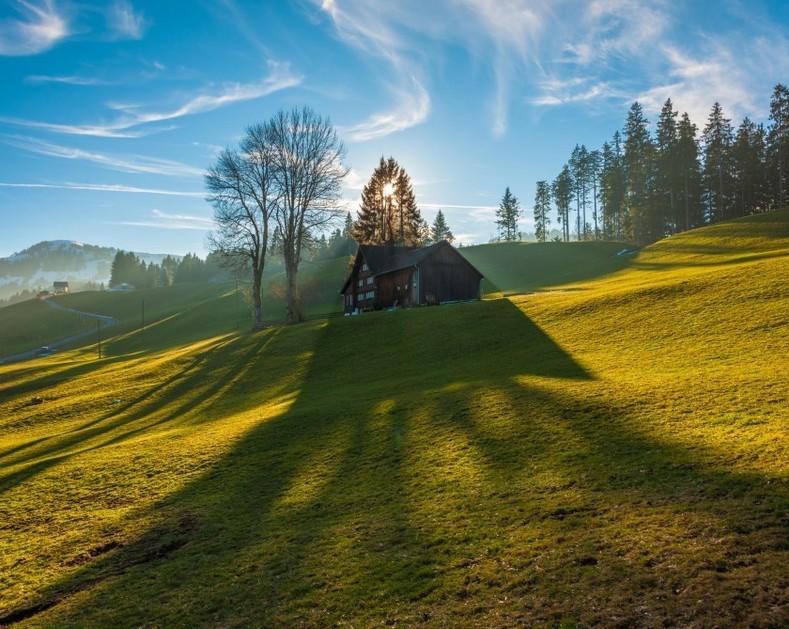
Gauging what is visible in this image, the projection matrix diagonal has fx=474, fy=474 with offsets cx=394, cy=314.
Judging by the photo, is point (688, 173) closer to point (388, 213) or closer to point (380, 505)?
point (388, 213)

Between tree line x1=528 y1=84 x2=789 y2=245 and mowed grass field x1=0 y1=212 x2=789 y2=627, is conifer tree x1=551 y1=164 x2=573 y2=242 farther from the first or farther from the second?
mowed grass field x1=0 y1=212 x2=789 y2=627

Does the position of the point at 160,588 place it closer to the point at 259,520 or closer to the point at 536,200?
the point at 259,520

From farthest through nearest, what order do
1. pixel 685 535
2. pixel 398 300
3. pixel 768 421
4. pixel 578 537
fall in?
pixel 398 300, pixel 768 421, pixel 578 537, pixel 685 535

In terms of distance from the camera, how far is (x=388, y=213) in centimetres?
8750

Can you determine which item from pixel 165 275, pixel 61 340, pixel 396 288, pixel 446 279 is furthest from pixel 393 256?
pixel 165 275

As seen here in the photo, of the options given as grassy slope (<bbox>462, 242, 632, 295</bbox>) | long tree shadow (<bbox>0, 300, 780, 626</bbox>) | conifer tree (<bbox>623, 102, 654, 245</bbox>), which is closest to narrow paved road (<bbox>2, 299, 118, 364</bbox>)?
grassy slope (<bbox>462, 242, 632, 295</bbox>)

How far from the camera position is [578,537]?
8.23 m

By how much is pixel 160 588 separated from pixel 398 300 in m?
46.7

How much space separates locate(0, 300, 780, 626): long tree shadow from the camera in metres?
8.08

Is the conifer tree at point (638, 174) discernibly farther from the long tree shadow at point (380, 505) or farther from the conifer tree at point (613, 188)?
the long tree shadow at point (380, 505)

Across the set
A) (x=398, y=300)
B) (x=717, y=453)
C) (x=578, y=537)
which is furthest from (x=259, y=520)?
(x=398, y=300)

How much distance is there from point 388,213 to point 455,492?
79.7 m

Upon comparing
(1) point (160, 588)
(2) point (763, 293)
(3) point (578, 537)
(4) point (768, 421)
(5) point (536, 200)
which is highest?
(5) point (536, 200)

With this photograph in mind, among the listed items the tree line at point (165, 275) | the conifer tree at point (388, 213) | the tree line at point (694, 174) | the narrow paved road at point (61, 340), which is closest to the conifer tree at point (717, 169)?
the tree line at point (694, 174)
